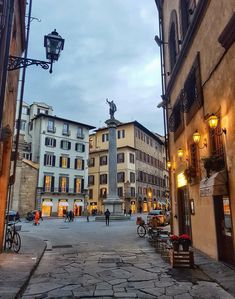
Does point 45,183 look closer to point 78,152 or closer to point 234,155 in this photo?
point 78,152

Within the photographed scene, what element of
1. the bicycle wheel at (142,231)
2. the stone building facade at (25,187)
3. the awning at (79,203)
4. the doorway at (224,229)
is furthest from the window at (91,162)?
the doorway at (224,229)

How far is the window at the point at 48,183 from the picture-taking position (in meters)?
51.4

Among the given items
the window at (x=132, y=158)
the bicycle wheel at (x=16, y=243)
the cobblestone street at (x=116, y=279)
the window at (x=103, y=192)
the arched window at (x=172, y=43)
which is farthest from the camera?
the window at (x=103, y=192)

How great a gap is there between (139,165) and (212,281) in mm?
57345

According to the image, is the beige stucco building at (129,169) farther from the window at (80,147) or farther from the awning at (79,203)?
the window at (80,147)

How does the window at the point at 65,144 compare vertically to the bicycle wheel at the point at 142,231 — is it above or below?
above

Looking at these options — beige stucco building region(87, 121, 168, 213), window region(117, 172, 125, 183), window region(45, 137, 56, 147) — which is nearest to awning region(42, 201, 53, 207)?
beige stucco building region(87, 121, 168, 213)

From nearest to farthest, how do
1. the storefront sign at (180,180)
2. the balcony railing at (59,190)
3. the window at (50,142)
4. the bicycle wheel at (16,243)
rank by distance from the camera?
the bicycle wheel at (16,243) < the storefront sign at (180,180) < the balcony railing at (59,190) < the window at (50,142)

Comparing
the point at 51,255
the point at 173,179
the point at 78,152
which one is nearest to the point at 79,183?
the point at 78,152

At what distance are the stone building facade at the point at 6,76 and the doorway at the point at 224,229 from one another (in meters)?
6.91

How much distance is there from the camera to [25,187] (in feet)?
157

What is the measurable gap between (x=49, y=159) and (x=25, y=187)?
24.5 ft

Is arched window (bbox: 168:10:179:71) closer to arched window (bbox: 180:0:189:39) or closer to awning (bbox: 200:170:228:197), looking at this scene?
arched window (bbox: 180:0:189:39)

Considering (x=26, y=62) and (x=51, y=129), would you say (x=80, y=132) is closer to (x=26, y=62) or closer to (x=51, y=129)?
(x=51, y=129)
